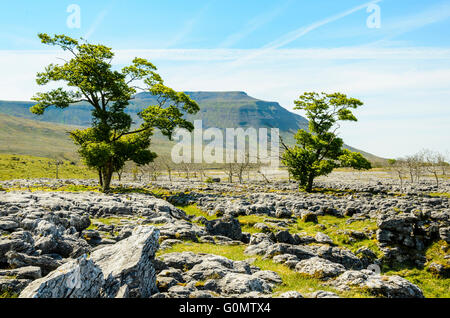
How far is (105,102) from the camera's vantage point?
44.5 meters

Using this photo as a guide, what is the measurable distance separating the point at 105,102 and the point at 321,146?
39116 millimetres

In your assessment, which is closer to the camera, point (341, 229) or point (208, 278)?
point (208, 278)

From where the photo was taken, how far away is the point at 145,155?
150ft

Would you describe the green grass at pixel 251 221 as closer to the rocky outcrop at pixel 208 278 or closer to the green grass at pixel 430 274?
the green grass at pixel 430 274

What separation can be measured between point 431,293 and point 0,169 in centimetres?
15694

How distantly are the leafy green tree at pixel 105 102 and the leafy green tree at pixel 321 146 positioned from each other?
21042mm

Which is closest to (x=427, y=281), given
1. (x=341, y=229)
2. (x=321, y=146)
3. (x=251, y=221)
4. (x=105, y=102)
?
(x=341, y=229)

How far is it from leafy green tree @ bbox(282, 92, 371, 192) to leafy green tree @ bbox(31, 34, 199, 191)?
2104 cm

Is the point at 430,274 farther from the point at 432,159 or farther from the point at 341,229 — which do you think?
the point at 432,159

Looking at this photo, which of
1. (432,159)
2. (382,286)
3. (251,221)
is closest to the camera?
(382,286)

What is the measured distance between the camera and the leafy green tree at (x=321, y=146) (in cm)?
4634

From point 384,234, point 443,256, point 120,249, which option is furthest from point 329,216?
point 120,249

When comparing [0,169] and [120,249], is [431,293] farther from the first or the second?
[0,169]

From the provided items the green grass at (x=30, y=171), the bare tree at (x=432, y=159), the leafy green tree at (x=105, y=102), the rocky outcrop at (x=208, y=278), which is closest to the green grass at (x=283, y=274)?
the rocky outcrop at (x=208, y=278)
